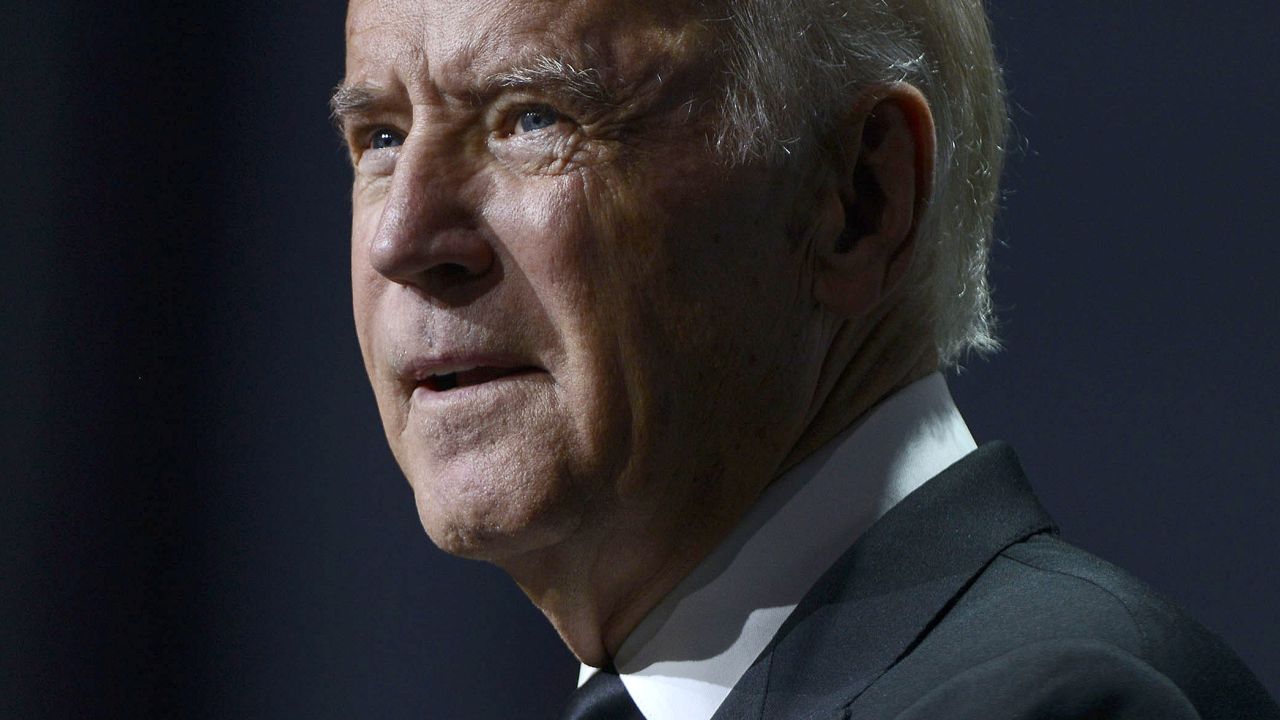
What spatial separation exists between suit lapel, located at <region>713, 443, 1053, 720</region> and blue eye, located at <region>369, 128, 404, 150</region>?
60 centimetres

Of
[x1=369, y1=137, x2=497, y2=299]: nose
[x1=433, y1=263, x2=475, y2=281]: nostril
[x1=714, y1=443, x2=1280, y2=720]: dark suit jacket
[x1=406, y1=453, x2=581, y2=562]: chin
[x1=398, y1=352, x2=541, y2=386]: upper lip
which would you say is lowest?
[x1=714, y1=443, x2=1280, y2=720]: dark suit jacket

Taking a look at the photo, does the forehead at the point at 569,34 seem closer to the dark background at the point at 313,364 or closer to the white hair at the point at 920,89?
the white hair at the point at 920,89

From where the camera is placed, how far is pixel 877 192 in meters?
1.35

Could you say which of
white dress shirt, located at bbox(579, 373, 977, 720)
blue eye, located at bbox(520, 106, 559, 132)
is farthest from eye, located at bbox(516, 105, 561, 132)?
white dress shirt, located at bbox(579, 373, 977, 720)

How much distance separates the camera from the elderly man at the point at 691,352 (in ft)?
4.02

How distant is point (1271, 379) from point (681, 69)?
1082 millimetres

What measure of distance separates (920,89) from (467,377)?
0.51 meters

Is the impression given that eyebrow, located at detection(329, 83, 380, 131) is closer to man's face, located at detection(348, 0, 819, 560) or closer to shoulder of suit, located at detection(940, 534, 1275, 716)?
man's face, located at detection(348, 0, 819, 560)

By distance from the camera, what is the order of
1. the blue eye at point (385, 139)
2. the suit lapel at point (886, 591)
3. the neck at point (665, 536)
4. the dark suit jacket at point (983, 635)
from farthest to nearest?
the blue eye at point (385, 139) → the neck at point (665, 536) → the suit lapel at point (886, 591) → the dark suit jacket at point (983, 635)

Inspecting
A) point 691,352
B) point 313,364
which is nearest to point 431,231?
point 691,352

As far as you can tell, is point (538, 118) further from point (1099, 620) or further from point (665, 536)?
point (1099, 620)

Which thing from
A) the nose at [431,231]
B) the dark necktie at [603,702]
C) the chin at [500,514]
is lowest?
the dark necktie at [603,702]

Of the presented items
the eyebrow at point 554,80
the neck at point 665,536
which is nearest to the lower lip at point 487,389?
Answer: the neck at point 665,536

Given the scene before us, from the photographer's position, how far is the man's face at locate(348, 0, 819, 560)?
1229 mm
